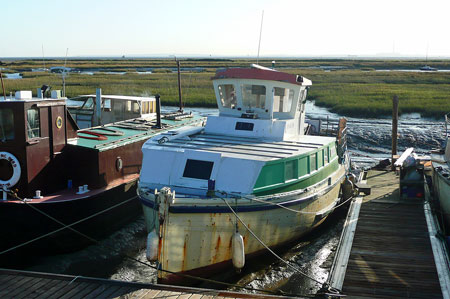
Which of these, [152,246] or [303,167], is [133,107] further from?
[152,246]

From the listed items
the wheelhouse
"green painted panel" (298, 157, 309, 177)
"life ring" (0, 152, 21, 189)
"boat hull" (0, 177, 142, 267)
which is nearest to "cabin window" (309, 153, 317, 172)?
"green painted panel" (298, 157, 309, 177)

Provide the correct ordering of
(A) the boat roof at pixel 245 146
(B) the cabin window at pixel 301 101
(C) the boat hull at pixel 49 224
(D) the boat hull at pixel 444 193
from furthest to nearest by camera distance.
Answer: (B) the cabin window at pixel 301 101, (D) the boat hull at pixel 444 193, (C) the boat hull at pixel 49 224, (A) the boat roof at pixel 245 146

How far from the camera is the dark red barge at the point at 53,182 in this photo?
49.5ft

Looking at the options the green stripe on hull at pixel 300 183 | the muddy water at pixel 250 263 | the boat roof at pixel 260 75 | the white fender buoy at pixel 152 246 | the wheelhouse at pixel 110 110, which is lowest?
the muddy water at pixel 250 263

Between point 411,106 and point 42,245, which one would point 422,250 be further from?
point 411,106

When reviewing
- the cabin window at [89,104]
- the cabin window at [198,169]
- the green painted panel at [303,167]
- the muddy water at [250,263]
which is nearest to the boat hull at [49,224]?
the muddy water at [250,263]

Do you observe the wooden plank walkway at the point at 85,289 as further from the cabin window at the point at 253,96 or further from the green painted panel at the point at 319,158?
the cabin window at the point at 253,96

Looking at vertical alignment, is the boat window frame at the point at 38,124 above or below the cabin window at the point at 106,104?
above

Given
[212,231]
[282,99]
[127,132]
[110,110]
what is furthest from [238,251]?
[110,110]

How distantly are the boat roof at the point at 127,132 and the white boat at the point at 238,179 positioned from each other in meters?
2.93

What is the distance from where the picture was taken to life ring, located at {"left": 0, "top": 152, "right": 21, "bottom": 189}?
15141 millimetres

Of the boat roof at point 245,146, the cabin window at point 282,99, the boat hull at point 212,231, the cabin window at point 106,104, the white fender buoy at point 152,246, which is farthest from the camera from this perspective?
the cabin window at point 106,104

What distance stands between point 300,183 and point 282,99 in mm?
3789

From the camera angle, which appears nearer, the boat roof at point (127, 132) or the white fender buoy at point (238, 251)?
the white fender buoy at point (238, 251)
